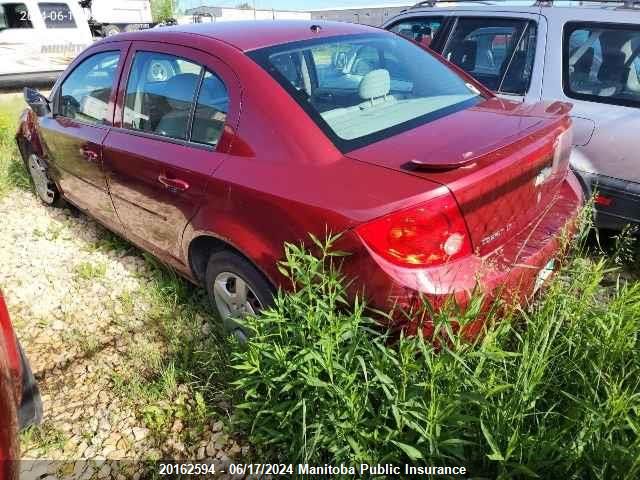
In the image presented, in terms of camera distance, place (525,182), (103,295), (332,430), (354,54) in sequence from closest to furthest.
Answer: (332,430) → (525,182) → (354,54) → (103,295)

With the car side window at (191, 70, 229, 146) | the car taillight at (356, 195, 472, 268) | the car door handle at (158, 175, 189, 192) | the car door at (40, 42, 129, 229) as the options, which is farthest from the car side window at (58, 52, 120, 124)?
the car taillight at (356, 195, 472, 268)

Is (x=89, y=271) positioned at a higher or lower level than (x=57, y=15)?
lower

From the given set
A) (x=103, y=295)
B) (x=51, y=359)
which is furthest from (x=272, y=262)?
(x=103, y=295)

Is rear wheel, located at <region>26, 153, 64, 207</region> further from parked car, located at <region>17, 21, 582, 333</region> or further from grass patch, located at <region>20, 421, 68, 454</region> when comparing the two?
grass patch, located at <region>20, 421, 68, 454</region>

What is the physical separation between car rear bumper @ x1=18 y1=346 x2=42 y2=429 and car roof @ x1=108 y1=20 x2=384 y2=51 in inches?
68.1

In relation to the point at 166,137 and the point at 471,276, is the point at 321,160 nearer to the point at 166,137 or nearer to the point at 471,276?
the point at 471,276

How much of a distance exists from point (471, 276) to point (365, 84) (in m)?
1.14

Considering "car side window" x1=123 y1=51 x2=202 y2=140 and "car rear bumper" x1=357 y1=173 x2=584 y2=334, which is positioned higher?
"car side window" x1=123 y1=51 x2=202 y2=140

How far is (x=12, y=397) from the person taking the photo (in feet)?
4.81

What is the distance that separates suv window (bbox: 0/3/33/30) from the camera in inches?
429

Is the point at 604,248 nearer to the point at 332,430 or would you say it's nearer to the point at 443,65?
the point at 443,65

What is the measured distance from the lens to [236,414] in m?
2.12

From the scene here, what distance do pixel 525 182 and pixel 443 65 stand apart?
3.88 feet

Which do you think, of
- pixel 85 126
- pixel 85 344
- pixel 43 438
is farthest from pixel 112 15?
pixel 43 438
